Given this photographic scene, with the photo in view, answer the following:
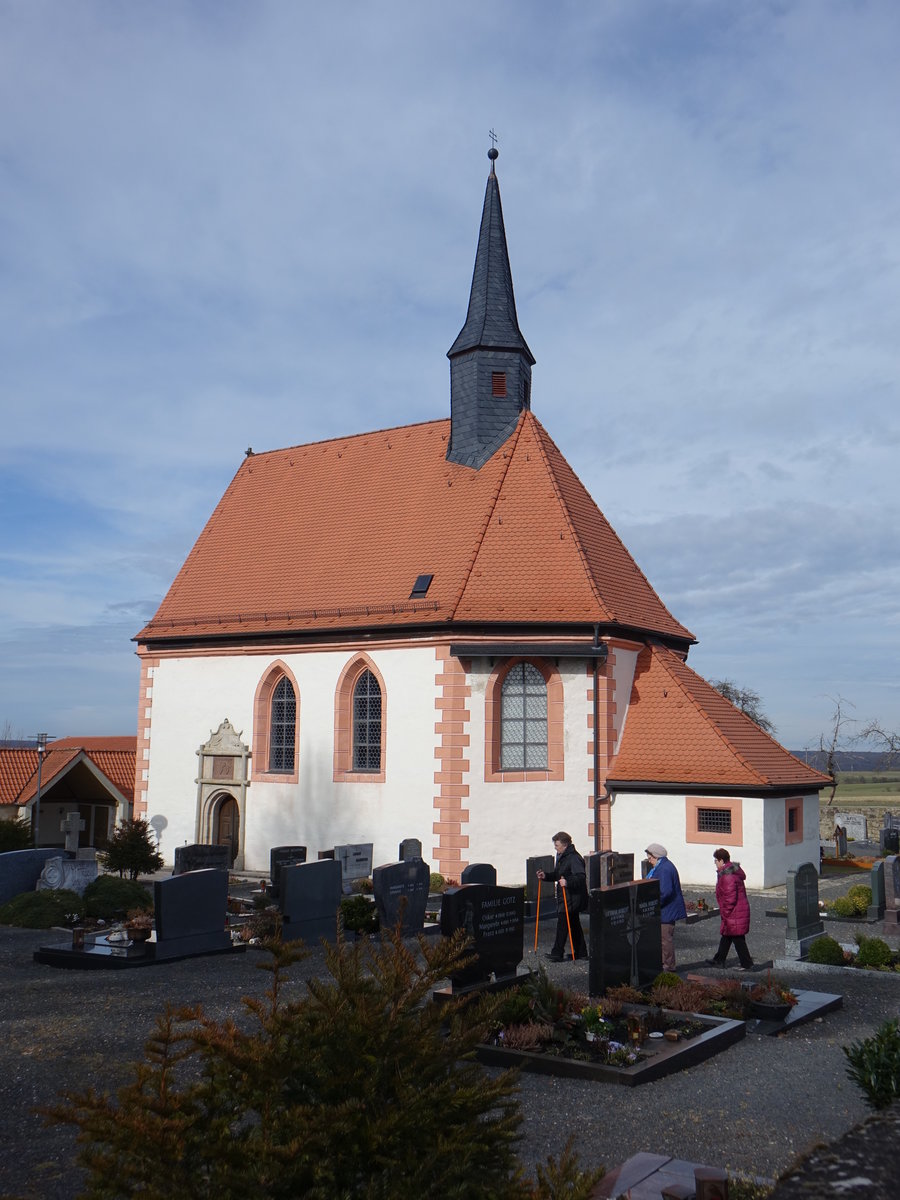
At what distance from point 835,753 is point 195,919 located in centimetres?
2834

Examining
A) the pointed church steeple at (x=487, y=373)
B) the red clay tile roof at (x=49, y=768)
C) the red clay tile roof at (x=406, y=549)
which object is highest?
the pointed church steeple at (x=487, y=373)

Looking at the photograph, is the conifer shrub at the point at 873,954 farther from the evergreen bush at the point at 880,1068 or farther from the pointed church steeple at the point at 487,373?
the pointed church steeple at the point at 487,373

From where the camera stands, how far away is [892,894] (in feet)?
50.6

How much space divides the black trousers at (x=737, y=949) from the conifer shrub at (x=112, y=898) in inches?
330

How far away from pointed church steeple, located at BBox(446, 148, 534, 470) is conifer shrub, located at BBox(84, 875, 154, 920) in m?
11.9

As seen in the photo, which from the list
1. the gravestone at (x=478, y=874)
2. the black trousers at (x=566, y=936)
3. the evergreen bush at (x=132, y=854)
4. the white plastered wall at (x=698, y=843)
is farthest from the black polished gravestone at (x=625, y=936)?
the evergreen bush at (x=132, y=854)

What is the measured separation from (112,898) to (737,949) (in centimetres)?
956

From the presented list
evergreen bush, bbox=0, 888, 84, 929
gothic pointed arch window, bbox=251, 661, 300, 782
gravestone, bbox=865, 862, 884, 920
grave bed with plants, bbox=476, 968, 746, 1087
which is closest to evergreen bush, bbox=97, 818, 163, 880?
gothic pointed arch window, bbox=251, 661, 300, 782

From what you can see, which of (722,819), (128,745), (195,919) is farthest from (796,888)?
(128,745)

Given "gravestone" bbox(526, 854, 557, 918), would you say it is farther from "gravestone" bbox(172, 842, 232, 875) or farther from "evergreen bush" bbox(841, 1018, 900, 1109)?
"evergreen bush" bbox(841, 1018, 900, 1109)

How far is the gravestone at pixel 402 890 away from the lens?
47.3 ft

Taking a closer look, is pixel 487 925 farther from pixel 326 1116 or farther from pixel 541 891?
pixel 326 1116

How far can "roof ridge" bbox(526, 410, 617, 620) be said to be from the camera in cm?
1991

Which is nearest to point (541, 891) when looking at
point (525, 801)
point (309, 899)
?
point (525, 801)
